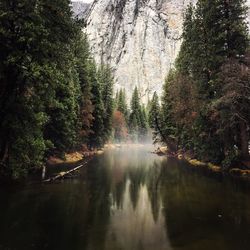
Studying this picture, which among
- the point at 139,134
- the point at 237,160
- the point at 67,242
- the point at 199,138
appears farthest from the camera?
the point at 139,134

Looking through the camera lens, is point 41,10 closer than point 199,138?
Yes

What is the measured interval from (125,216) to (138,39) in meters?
140

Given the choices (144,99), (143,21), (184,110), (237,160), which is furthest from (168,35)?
(237,160)

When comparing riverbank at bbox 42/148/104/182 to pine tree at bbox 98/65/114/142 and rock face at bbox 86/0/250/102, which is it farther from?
rock face at bbox 86/0/250/102

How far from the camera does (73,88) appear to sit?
3369cm

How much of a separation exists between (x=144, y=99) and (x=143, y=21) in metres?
37.7

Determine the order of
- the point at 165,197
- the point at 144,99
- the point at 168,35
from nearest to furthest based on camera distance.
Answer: the point at 165,197 < the point at 144,99 < the point at 168,35

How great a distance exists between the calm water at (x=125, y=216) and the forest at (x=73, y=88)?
2.55 m

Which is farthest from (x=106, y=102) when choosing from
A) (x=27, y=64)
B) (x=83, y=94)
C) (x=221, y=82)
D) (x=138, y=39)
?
(x=138, y=39)

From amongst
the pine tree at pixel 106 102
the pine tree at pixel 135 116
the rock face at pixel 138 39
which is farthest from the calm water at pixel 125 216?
the rock face at pixel 138 39

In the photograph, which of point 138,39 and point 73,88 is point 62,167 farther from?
point 138,39

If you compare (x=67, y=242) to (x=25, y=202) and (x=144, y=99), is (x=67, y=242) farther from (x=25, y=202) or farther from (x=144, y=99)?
(x=144, y=99)

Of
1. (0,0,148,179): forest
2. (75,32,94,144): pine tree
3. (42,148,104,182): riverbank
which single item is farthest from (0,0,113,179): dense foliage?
(75,32,94,144): pine tree

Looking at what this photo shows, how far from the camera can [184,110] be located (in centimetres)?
3741
